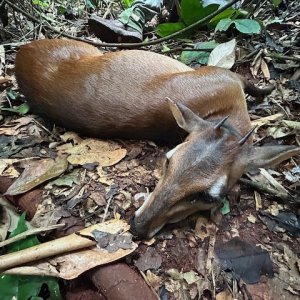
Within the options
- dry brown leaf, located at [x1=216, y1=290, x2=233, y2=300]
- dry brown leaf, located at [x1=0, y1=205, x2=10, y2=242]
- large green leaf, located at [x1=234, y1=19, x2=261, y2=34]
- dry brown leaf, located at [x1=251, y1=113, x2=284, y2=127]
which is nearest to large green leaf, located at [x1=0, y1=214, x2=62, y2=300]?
dry brown leaf, located at [x1=0, y1=205, x2=10, y2=242]

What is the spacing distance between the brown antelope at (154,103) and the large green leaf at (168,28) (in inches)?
67.8

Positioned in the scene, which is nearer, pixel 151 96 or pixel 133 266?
pixel 133 266

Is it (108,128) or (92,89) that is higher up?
(92,89)

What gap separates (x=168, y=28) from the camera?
645cm

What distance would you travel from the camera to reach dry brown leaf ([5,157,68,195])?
374 centimetres

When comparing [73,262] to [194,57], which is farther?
[194,57]

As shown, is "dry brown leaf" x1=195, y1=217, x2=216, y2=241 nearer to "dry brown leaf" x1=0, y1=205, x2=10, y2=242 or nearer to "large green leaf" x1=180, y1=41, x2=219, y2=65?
"dry brown leaf" x1=0, y1=205, x2=10, y2=242

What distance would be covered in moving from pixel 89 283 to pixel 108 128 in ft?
5.50

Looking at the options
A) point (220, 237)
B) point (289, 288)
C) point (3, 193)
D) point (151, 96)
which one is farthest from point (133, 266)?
point (151, 96)

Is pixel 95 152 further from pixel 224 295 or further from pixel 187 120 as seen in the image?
pixel 224 295

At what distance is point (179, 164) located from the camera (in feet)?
10.8

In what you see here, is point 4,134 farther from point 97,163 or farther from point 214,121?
point 214,121

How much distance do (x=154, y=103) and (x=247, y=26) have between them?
7.21 ft

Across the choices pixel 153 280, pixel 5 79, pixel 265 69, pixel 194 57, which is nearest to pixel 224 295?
pixel 153 280
